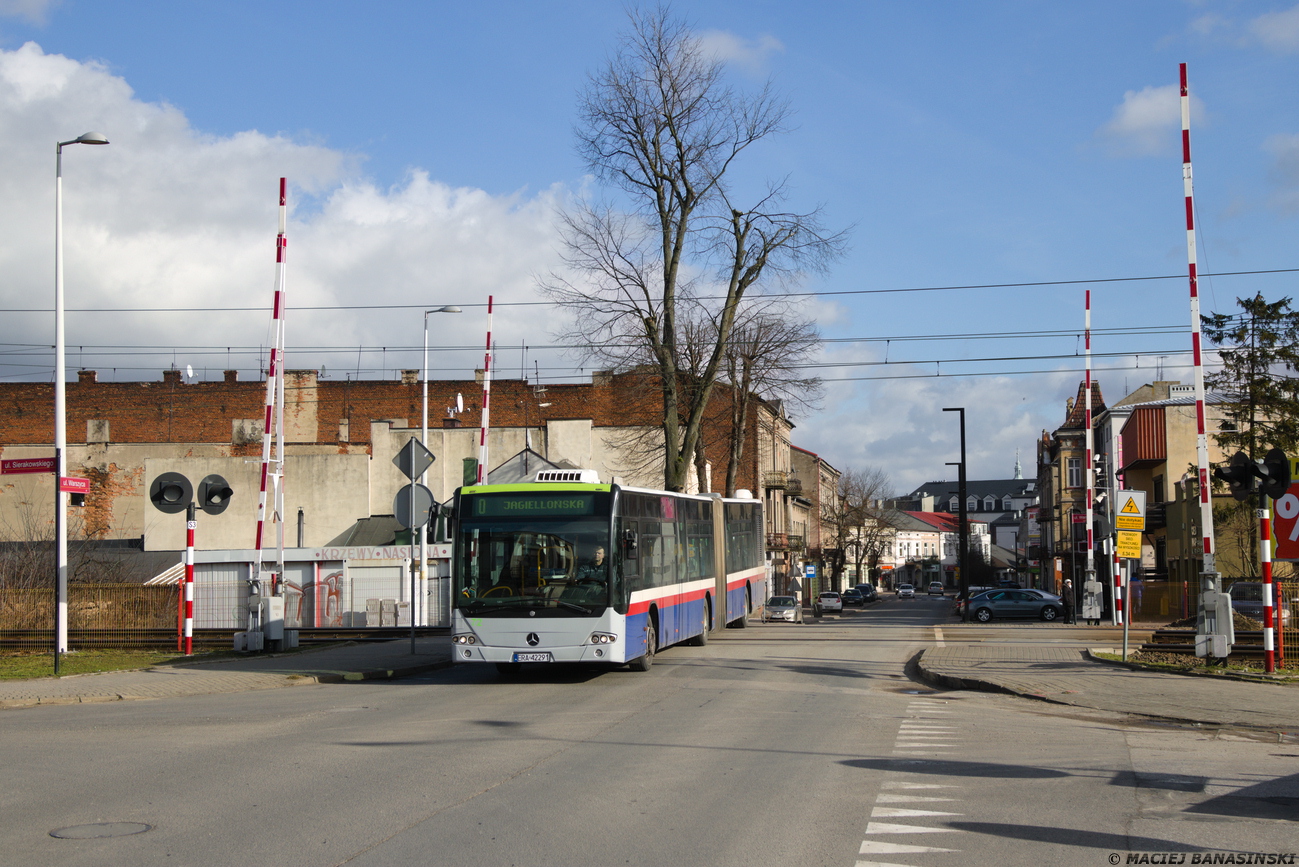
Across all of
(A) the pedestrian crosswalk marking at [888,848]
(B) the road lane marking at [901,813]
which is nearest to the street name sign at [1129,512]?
(B) the road lane marking at [901,813]

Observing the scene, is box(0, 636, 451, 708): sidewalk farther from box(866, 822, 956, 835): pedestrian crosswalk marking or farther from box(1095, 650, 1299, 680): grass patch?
box(1095, 650, 1299, 680): grass patch

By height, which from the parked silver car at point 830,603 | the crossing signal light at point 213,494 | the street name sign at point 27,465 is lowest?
the parked silver car at point 830,603

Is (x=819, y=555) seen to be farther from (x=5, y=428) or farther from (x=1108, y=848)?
(x=1108, y=848)

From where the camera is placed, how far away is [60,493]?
1862 centimetres

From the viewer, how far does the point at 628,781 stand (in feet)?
29.5

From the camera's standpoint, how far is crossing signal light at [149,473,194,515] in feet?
62.3

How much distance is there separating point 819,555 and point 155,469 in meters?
60.9

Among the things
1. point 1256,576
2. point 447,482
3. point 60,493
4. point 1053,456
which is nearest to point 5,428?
point 447,482

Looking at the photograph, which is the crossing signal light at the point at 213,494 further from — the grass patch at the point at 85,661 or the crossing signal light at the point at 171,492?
the grass patch at the point at 85,661

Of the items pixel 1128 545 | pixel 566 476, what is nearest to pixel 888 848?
pixel 566 476

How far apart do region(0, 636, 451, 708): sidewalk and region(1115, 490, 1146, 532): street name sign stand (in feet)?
38.5

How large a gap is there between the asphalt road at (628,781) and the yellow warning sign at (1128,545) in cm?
558

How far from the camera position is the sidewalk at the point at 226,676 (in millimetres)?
15219

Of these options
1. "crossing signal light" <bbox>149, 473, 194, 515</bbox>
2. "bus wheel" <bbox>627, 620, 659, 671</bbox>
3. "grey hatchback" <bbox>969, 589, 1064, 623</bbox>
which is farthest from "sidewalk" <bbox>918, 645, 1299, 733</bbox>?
"grey hatchback" <bbox>969, 589, 1064, 623</bbox>
